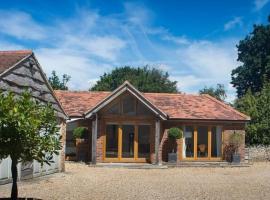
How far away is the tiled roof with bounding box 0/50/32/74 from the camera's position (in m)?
16.9

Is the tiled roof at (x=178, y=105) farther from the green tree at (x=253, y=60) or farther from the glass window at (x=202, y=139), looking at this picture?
the green tree at (x=253, y=60)

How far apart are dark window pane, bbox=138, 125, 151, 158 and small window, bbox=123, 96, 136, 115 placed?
107 centimetres

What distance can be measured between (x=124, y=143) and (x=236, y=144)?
7057mm

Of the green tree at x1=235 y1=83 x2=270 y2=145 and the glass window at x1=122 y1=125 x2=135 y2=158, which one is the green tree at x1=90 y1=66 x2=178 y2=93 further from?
the glass window at x1=122 y1=125 x2=135 y2=158

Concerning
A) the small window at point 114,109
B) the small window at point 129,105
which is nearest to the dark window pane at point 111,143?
the small window at point 114,109

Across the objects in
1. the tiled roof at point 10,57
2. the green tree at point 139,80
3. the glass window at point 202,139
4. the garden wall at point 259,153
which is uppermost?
the green tree at point 139,80

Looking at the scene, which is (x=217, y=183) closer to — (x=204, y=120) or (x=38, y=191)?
(x=38, y=191)

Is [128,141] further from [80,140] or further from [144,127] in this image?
[80,140]

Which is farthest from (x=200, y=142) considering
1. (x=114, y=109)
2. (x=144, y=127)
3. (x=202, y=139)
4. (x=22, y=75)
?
(x=22, y=75)

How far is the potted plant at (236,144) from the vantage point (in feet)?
92.7

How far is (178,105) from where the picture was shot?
99.2 ft

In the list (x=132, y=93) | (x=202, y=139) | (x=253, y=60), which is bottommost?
(x=202, y=139)

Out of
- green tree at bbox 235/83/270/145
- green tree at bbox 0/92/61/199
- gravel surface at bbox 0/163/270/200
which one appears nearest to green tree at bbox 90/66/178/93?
green tree at bbox 235/83/270/145

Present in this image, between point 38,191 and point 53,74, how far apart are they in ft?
139
